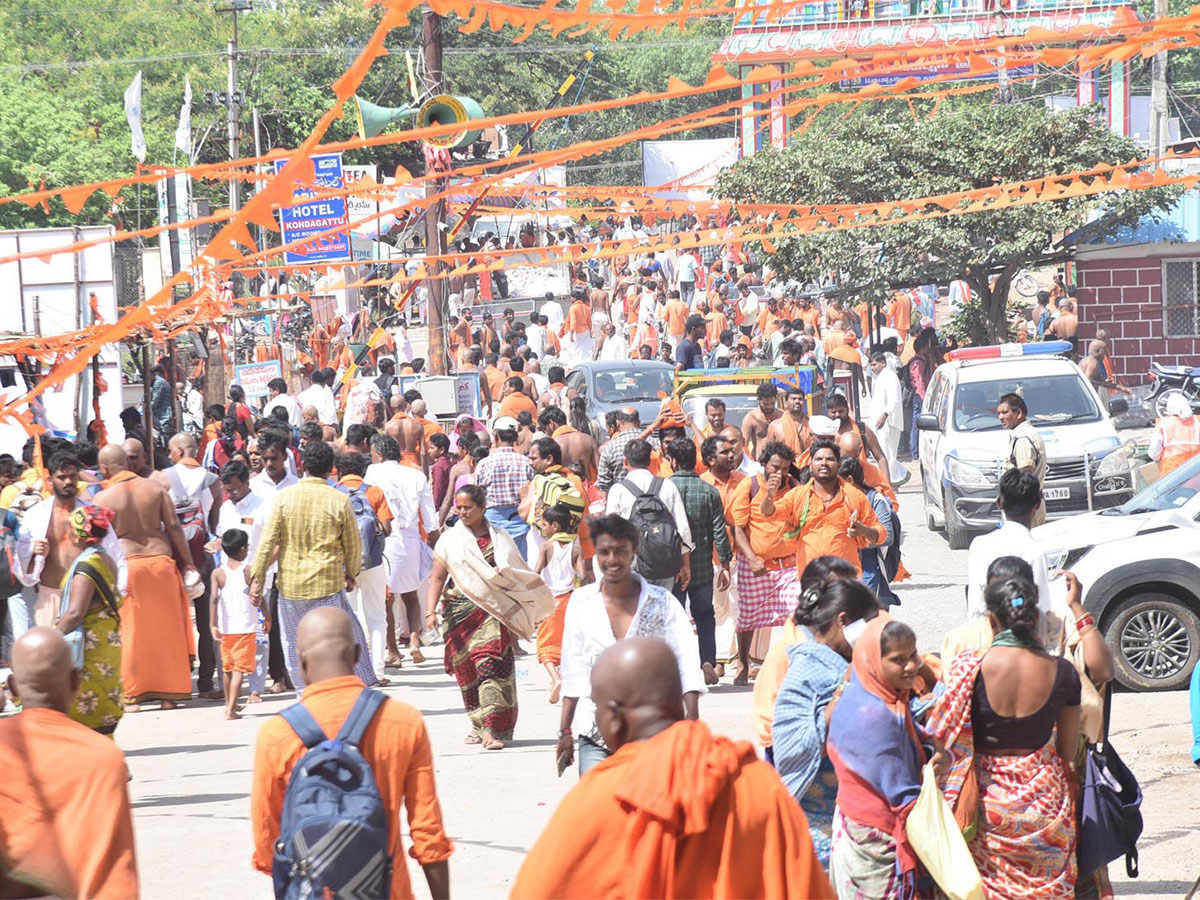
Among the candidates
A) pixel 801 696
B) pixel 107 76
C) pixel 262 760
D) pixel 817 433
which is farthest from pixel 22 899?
pixel 107 76

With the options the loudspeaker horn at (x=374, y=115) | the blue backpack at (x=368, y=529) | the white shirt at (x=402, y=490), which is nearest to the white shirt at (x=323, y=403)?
the loudspeaker horn at (x=374, y=115)

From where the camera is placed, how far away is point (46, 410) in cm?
1700

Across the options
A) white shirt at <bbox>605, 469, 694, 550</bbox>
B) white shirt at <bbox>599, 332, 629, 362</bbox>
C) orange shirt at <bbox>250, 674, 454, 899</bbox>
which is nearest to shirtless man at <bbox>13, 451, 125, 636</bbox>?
A: white shirt at <bbox>605, 469, 694, 550</bbox>

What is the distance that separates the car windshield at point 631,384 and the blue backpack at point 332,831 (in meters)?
17.9

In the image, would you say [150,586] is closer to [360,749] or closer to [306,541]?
[306,541]

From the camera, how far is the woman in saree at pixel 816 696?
5301 mm

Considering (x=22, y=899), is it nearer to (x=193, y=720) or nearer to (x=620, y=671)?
(x=620, y=671)

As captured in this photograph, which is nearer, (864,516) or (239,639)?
(864,516)

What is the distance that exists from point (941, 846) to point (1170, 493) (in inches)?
279

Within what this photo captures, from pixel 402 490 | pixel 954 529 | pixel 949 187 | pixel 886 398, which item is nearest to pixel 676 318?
pixel 949 187

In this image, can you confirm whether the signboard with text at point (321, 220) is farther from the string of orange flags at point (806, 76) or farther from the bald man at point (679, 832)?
the bald man at point (679, 832)

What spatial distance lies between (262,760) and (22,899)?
0.67 meters

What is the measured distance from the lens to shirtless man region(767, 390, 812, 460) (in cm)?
1509

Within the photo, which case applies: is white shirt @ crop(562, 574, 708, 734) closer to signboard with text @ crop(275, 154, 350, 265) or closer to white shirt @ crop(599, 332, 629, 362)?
signboard with text @ crop(275, 154, 350, 265)
